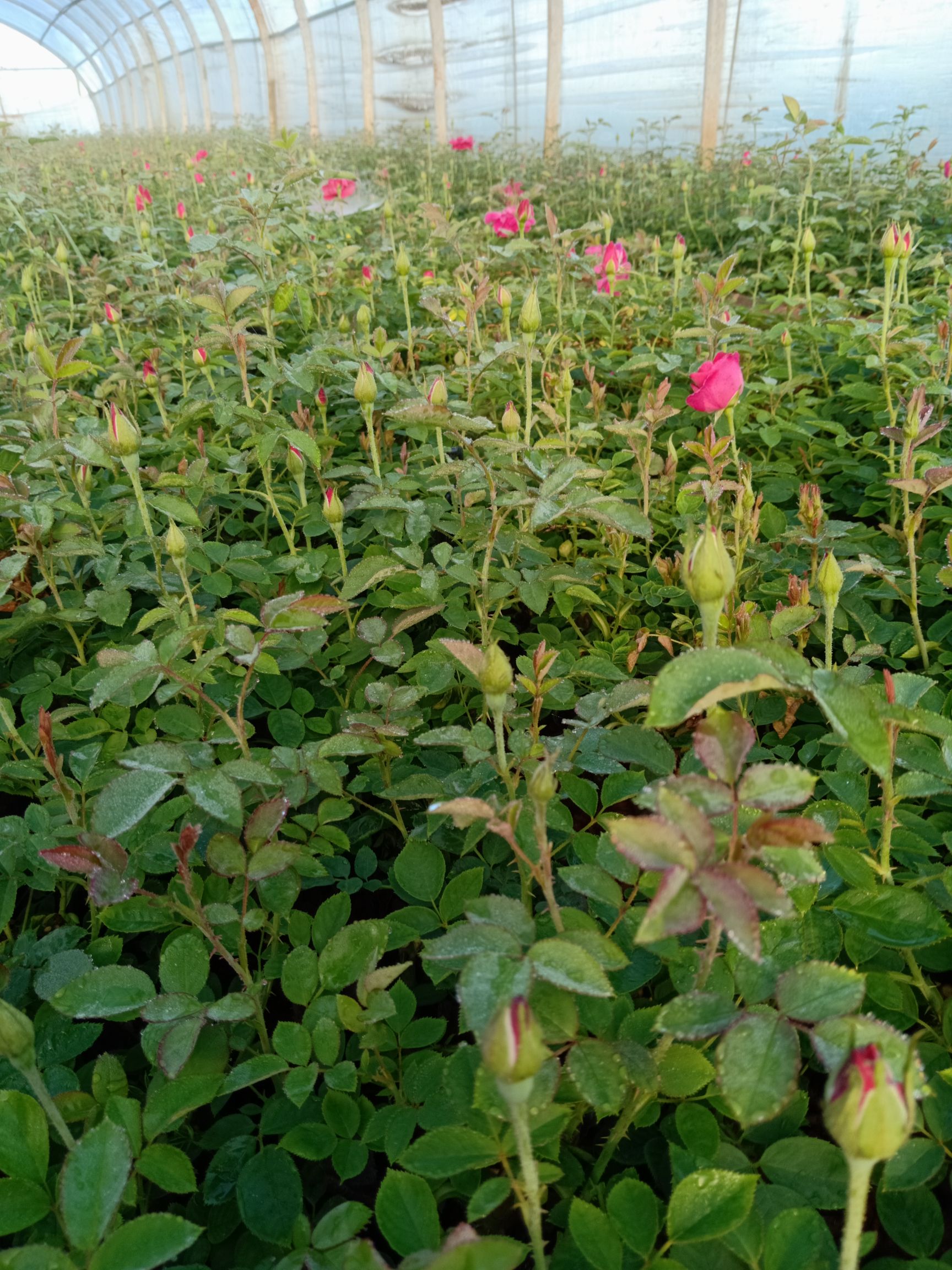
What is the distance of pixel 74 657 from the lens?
1246mm

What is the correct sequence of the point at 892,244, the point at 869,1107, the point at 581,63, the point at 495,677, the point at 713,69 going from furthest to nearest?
1. the point at 581,63
2. the point at 713,69
3. the point at 892,244
4. the point at 495,677
5. the point at 869,1107

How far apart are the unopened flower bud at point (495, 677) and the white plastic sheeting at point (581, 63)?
4.99m

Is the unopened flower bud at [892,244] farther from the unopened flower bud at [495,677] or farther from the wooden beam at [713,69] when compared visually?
the wooden beam at [713,69]

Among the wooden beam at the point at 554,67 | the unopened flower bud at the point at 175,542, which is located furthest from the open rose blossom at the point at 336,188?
the wooden beam at the point at 554,67

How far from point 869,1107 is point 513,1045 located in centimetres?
14

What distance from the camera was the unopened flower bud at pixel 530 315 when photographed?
1.18 metres

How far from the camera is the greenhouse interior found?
477 millimetres

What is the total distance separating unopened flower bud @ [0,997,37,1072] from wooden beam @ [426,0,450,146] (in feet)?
30.2

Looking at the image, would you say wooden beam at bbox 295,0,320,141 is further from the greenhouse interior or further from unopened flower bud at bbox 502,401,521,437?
unopened flower bud at bbox 502,401,521,437

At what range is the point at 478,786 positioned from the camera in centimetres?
80

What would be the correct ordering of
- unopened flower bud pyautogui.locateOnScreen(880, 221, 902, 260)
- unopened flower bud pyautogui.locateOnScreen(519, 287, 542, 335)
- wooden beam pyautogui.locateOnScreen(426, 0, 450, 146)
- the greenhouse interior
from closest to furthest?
the greenhouse interior, unopened flower bud pyautogui.locateOnScreen(519, 287, 542, 335), unopened flower bud pyautogui.locateOnScreen(880, 221, 902, 260), wooden beam pyautogui.locateOnScreen(426, 0, 450, 146)

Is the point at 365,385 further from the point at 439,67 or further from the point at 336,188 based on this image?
the point at 439,67

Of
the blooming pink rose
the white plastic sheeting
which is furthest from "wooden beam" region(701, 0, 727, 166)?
the blooming pink rose

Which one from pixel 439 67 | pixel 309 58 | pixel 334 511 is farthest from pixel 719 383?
pixel 309 58
